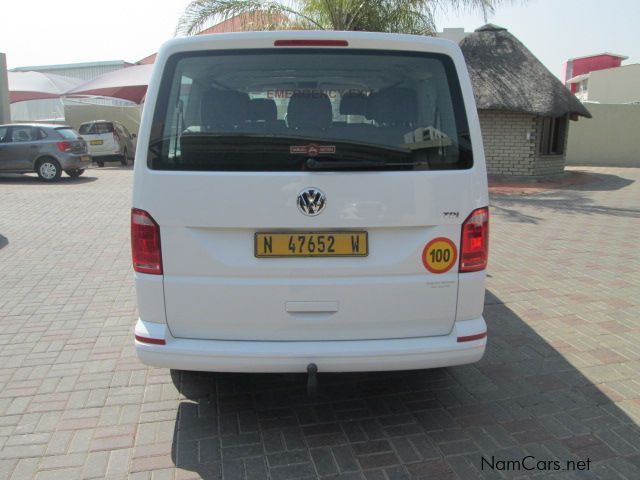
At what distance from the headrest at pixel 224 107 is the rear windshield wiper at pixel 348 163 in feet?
1.45

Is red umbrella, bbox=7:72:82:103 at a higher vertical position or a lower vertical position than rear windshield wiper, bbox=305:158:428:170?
higher

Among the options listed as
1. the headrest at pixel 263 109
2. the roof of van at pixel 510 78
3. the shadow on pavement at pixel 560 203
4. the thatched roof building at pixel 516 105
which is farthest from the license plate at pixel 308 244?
the thatched roof building at pixel 516 105

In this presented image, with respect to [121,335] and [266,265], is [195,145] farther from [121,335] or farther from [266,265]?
[121,335]

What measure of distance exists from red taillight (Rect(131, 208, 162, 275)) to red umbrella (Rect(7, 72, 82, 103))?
86.1ft

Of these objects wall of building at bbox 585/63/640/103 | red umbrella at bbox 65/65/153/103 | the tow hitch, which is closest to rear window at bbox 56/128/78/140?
red umbrella at bbox 65/65/153/103

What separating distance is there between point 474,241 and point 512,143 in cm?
1421

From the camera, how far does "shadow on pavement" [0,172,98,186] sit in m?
16.0

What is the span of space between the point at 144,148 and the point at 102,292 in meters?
3.34

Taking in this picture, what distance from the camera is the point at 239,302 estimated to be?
296 cm

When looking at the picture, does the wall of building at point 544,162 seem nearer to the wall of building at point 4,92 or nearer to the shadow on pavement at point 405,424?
the shadow on pavement at point 405,424

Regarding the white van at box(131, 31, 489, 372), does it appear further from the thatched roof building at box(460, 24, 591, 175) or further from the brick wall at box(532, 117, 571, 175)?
the brick wall at box(532, 117, 571, 175)

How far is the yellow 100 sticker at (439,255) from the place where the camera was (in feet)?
9.85

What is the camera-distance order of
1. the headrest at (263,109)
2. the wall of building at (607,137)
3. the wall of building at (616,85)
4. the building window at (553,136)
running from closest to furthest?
the headrest at (263,109) → the building window at (553,136) → the wall of building at (607,137) → the wall of building at (616,85)

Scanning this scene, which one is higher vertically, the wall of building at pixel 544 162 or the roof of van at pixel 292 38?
the roof of van at pixel 292 38
